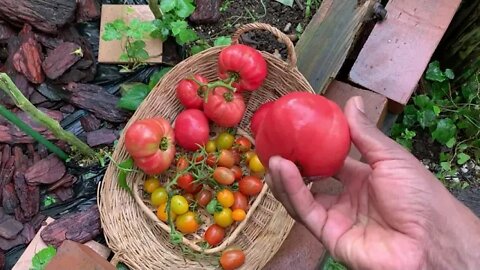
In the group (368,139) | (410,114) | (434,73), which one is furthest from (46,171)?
(434,73)

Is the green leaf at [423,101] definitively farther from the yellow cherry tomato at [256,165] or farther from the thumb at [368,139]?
the thumb at [368,139]

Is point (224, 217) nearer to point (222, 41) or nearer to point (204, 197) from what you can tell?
point (204, 197)

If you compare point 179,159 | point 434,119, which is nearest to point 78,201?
point 179,159

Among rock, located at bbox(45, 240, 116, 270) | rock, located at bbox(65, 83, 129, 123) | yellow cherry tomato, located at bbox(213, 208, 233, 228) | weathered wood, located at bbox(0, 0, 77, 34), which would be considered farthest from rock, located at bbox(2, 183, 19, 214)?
yellow cherry tomato, located at bbox(213, 208, 233, 228)

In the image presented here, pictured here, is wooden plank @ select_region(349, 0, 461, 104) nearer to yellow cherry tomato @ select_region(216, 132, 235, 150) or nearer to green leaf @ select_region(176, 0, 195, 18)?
yellow cherry tomato @ select_region(216, 132, 235, 150)

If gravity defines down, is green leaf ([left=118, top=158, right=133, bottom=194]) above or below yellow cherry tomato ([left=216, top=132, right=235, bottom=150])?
below

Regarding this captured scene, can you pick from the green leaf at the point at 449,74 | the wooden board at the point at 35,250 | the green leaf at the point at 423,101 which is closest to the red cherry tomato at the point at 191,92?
the wooden board at the point at 35,250
